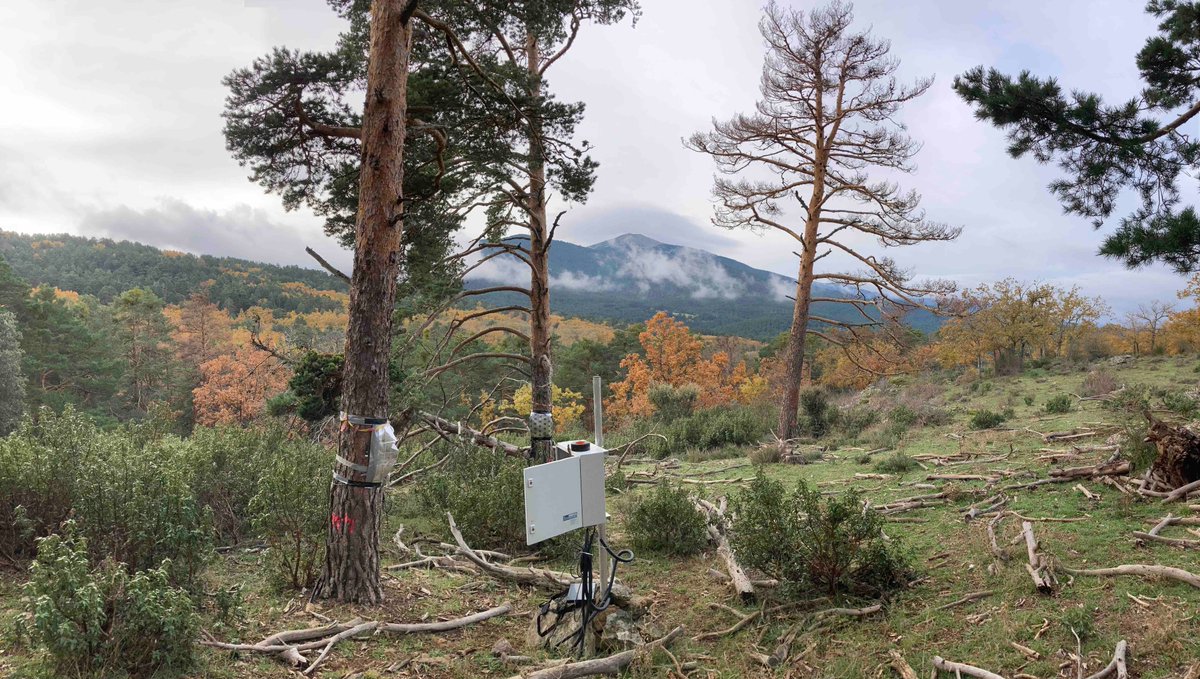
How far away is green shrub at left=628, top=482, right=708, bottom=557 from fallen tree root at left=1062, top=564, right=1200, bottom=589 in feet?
10.4

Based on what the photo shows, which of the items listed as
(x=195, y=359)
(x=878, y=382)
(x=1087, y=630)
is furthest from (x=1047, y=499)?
(x=195, y=359)

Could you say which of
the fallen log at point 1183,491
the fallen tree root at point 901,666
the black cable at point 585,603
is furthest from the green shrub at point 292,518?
the fallen log at point 1183,491

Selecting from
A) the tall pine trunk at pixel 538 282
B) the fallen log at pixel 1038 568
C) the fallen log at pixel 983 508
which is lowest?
the fallen log at pixel 983 508

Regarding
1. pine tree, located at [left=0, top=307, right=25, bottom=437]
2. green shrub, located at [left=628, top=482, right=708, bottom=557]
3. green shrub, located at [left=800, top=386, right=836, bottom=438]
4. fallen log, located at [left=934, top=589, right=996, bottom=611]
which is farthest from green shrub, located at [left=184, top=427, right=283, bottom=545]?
pine tree, located at [left=0, top=307, right=25, bottom=437]

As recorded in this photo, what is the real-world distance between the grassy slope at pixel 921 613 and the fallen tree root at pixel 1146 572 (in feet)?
0.18

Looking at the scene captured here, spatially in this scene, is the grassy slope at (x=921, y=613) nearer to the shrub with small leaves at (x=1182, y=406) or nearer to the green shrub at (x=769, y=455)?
the shrub with small leaves at (x=1182, y=406)

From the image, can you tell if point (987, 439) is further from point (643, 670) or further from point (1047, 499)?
point (643, 670)

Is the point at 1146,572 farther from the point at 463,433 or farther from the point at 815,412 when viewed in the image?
the point at 815,412

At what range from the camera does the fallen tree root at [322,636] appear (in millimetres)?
3768

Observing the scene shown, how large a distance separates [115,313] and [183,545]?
44.7 meters

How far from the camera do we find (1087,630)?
3.44 meters

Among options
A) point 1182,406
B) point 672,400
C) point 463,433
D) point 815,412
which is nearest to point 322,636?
point 463,433

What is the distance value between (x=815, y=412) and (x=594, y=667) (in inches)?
573

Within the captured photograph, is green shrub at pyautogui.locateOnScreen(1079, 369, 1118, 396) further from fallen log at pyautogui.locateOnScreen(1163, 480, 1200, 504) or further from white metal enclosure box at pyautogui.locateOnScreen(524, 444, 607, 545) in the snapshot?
white metal enclosure box at pyautogui.locateOnScreen(524, 444, 607, 545)
